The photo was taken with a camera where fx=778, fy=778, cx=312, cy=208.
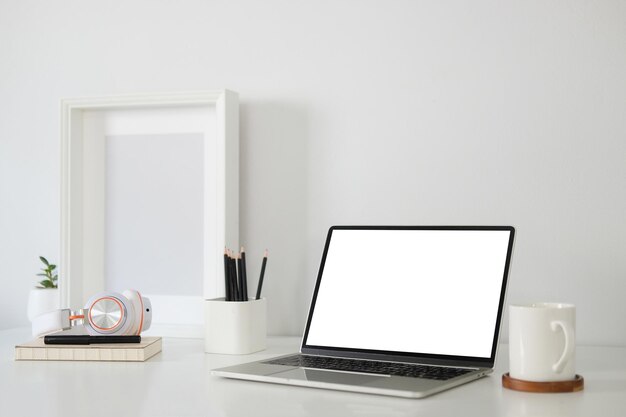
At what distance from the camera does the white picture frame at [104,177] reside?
145cm

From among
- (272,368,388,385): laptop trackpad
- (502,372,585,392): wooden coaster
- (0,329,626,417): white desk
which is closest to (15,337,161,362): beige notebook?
(0,329,626,417): white desk

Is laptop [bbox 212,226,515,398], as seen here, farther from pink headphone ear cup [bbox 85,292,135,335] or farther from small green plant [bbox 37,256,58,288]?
small green plant [bbox 37,256,58,288]

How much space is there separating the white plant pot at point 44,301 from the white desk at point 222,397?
1.35ft

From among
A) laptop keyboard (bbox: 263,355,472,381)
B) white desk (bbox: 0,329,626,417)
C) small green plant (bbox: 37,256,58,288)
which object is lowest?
white desk (bbox: 0,329,626,417)

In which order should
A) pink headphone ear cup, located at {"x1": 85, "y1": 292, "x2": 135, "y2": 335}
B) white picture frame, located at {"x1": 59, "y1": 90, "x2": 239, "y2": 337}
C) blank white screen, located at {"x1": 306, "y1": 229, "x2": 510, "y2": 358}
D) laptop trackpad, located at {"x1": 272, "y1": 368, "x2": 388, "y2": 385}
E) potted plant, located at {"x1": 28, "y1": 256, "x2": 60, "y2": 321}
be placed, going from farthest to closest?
potted plant, located at {"x1": 28, "y1": 256, "x2": 60, "y2": 321} → white picture frame, located at {"x1": 59, "y1": 90, "x2": 239, "y2": 337} → pink headphone ear cup, located at {"x1": 85, "y1": 292, "x2": 135, "y2": 335} → blank white screen, located at {"x1": 306, "y1": 229, "x2": 510, "y2": 358} → laptop trackpad, located at {"x1": 272, "y1": 368, "x2": 388, "y2": 385}

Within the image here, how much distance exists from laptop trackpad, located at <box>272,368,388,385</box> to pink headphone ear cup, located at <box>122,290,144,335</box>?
339mm

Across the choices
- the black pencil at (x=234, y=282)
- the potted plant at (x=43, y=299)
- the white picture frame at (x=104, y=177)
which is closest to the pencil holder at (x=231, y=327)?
the black pencil at (x=234, y=282)

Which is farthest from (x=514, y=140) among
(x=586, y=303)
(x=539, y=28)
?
(x=586, y=303)

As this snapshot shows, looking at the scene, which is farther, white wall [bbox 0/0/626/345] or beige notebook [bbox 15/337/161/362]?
white wall [bbox 0/0/626/345]

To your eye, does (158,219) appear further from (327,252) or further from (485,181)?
(485,181)

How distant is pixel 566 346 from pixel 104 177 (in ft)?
3.23

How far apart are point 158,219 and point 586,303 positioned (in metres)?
0.81

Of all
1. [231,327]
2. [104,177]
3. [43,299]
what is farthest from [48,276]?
[231,327]

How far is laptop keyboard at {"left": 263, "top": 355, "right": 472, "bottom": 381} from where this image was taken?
102 cm
